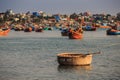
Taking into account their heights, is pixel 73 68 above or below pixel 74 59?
below

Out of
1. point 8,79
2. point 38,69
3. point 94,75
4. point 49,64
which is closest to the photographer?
point 8,79

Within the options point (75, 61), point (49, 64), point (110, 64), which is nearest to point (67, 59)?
point (75, 61)

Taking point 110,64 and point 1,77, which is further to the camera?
point 110,64

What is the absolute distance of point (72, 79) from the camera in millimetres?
34906

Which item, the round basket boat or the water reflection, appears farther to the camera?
the round basket boat

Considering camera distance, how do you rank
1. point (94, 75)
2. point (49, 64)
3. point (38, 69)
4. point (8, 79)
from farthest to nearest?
point (49, 64)
point (38, 69)
point (94, 75)
point (8, 79)

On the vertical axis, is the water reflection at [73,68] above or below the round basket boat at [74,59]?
below

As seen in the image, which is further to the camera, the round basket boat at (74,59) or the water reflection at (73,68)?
the round basket boat at (74,59)

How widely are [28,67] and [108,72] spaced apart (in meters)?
8.66

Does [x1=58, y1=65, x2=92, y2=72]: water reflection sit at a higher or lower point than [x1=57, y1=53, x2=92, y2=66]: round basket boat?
lower

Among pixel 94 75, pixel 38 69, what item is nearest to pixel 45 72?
pixel 38 69

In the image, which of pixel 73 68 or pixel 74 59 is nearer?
pixel 73 68

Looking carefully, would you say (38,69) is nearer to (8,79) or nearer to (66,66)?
(66,66)

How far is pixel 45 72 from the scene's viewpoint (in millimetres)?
38469
